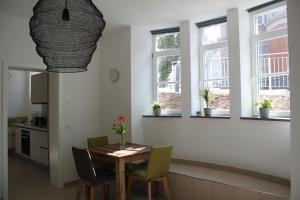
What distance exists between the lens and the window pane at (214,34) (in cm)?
393

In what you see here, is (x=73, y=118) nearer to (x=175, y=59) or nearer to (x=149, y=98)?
→ (x=149, y=98)

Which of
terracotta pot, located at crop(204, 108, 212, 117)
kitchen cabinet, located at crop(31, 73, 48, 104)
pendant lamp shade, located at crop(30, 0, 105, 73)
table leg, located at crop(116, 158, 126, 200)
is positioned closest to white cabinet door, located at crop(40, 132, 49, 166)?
kitchen cabinet, located at crop(31, 73, 48, 104)

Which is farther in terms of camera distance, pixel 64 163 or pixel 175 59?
pixel 175 59

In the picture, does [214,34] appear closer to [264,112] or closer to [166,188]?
[264,112]

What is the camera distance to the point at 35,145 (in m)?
5.52

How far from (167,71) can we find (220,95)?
1.12 metres

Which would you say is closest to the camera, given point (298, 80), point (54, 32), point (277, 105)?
point (54, 32)

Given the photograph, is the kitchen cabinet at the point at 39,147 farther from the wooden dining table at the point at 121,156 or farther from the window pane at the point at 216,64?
the window pane at the point at 216,64

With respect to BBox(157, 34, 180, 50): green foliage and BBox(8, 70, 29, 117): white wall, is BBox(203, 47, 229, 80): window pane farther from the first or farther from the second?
BBox(8, 70, 29, 117): white wall

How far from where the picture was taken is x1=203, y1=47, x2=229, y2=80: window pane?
391 cm

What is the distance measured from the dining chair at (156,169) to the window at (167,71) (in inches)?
53.9

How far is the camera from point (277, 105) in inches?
133

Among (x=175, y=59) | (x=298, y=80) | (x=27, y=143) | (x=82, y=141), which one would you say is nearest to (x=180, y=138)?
(x=175, y=59)

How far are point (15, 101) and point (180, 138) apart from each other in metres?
5.38
